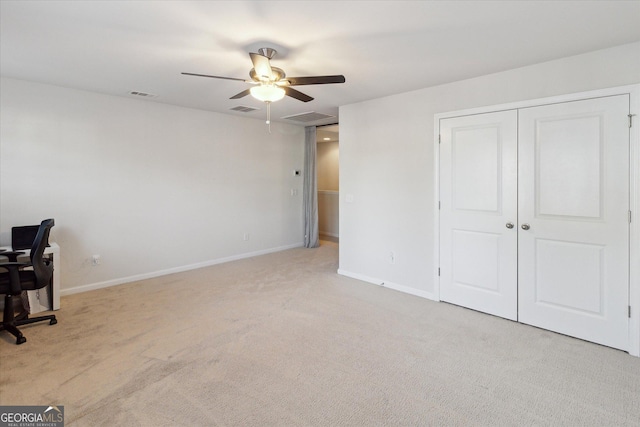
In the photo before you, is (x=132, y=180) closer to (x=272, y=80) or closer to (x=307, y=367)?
(x=272, y=80)

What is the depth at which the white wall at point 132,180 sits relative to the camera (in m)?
3.83

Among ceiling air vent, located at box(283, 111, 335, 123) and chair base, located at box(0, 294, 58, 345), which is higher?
ceiling air vent, located at box(283, 111, 335, 123)

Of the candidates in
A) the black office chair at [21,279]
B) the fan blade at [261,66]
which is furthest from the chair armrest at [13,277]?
the fan blade at [261,66]

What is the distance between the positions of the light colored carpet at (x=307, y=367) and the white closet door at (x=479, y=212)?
0.90 feet

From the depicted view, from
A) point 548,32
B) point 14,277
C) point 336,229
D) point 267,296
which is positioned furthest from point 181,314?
point 336,229

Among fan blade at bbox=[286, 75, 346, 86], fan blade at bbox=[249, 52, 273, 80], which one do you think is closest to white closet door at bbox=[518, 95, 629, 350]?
fan blade at bbox=[286, 75, 346, 86]

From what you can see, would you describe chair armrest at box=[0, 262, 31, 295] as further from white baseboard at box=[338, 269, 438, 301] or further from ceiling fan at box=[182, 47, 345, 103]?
white baseboard at box=[338, 269, 438, 301]

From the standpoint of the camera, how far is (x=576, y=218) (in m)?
2.96

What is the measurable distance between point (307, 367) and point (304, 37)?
2.53 meters

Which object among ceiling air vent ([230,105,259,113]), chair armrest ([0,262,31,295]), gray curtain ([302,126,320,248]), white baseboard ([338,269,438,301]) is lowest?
white baseboard ([338,269,438,301])

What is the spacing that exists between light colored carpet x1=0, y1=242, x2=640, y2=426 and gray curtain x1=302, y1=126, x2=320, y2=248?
3.09 meters

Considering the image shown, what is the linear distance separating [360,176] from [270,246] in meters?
2.67

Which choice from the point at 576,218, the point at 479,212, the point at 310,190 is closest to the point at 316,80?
the point at 479,212

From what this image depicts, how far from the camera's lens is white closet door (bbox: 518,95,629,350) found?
2762 millimetres
